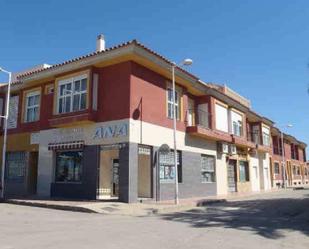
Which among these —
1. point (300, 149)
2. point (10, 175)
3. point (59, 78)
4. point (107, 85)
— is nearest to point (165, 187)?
point (107, 85)

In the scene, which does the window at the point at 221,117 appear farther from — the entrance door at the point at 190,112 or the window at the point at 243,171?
the window at the point at 243,171

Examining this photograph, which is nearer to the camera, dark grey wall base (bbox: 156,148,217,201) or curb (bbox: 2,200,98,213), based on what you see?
curb (bbox: 2,200,98,213)

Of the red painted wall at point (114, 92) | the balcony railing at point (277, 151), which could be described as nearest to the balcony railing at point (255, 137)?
the balcony railing at point (277, 151)

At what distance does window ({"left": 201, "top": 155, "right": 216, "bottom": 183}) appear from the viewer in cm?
2504

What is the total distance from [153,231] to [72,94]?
39.8 feet

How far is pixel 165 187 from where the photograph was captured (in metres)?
20.5

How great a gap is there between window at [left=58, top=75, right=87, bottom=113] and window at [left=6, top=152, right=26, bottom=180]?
213 inches

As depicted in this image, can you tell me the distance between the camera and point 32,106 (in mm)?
23953

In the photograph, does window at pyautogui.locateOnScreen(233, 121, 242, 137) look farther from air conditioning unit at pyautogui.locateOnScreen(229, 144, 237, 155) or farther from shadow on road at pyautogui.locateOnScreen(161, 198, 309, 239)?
shadow on road at pyautogui.locateOnScreen(161, 198, 309, 239)

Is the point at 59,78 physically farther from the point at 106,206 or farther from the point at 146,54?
the point at 106,206

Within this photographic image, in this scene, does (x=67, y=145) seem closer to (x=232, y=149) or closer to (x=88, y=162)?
(x=88, y=162)

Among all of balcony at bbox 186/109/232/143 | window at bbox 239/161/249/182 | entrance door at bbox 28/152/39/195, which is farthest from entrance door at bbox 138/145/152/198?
window at bbox 239/161/249/182

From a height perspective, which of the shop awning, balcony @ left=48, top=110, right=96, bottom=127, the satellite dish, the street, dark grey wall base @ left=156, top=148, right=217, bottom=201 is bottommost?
the street

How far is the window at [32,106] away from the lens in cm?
2358
